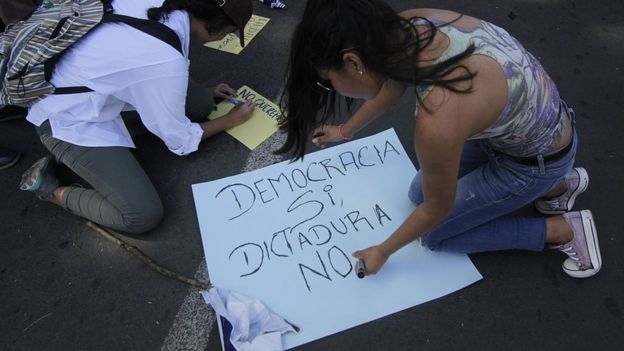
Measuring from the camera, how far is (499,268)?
4.54ft

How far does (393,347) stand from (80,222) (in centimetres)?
122

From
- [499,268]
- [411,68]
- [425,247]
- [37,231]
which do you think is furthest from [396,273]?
[37,231]

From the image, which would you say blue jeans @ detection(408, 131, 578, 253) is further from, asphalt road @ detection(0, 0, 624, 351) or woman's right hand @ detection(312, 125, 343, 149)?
woman's right hand @ detection(312, 125, 343, 149)

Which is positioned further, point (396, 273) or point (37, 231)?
point (37, 231)

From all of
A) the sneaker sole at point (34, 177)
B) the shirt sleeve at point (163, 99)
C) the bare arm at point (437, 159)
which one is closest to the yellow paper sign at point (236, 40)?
the shirt sleeve at point (163, 99)

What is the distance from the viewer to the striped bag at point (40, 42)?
1.20 metres

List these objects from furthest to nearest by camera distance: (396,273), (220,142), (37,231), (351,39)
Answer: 1. (220,142)
2. (37,231)
3. (396,273)
4. (351,39)

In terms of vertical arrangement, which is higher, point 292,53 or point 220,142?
point 292,53

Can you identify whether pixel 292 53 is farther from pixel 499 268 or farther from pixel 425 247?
pixel 499 268

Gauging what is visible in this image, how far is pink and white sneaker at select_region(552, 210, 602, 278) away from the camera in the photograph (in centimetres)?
132

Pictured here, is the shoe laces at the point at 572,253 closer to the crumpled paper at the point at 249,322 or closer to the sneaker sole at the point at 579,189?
the sneaker sole at the point at 579,189

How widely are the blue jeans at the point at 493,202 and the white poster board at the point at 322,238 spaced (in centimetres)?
10

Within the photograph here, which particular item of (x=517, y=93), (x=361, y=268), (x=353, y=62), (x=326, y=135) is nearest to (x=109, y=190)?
(x=326, y=135)

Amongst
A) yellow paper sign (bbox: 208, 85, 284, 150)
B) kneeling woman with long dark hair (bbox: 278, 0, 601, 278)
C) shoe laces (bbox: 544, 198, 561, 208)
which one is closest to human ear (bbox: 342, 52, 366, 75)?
kneeling woman with long dark hair (bbox: 278, 0, 601, 278)
